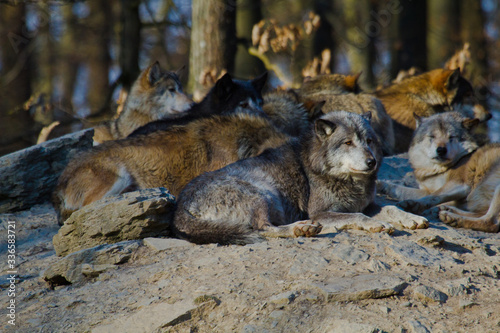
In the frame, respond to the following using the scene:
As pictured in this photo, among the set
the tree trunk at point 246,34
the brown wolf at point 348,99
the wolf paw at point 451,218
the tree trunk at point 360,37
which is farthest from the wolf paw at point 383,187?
the tree trunk at point 360,37

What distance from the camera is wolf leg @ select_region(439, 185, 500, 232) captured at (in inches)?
220

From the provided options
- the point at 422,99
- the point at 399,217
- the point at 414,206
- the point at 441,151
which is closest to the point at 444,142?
the point at 441,151

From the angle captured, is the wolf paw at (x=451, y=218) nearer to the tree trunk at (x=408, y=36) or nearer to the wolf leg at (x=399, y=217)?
the wolf leg at (x=399, y=217)

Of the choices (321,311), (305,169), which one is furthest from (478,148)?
(321,311)

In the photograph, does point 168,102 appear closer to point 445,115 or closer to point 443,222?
point 445,115

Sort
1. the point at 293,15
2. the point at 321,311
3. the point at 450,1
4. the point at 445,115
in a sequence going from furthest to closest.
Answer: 1. the point at 293,15
2. the point at 450,1
3. the point at 445,115
4. the point at 321,311

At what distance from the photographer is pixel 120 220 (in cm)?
508

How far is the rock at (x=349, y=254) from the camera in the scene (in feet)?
13.6

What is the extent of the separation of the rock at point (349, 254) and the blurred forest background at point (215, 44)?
6.84m

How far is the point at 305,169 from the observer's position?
5.59m

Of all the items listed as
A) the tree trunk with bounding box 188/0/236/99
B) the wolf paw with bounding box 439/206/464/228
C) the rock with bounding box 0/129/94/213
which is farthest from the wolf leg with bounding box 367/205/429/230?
the tree trunk with bounding box 188/0/236/99

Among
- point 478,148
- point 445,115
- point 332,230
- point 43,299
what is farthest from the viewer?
point 445,115

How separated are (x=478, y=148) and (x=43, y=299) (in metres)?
5.26

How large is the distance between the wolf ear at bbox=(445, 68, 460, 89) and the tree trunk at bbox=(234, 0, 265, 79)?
5.10m
